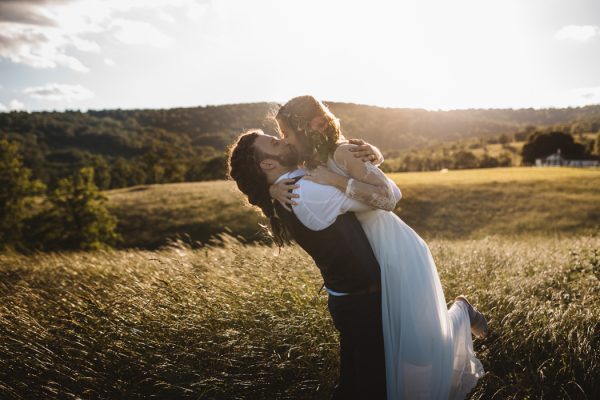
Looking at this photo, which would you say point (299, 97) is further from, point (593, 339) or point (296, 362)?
point (593, 339)

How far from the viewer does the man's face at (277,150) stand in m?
3.33

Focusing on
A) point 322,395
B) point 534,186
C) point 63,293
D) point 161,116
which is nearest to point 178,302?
point 322,395

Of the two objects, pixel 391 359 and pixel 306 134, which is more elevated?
pixel 306 134

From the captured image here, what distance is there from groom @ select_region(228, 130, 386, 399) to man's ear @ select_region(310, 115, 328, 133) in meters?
0.24

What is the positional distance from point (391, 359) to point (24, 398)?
3339mm

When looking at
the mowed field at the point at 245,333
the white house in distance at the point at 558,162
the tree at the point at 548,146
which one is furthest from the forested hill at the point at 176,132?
the mowed field at the point at 245,333

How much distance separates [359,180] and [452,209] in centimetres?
2938

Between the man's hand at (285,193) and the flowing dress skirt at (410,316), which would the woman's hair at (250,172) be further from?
the flowing dress skirt at (410,316)

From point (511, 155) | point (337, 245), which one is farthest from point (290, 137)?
point (511, 155)

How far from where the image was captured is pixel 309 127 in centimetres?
321

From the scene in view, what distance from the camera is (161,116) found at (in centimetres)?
14638

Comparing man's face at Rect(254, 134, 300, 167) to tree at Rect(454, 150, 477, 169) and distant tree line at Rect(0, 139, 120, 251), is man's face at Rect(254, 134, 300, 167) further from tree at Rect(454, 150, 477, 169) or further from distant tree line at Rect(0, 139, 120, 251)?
tree at Rect(454, 150, 477, 169)

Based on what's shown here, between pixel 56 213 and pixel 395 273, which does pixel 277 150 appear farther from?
pixel 56 213

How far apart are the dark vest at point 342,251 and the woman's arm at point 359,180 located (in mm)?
234
